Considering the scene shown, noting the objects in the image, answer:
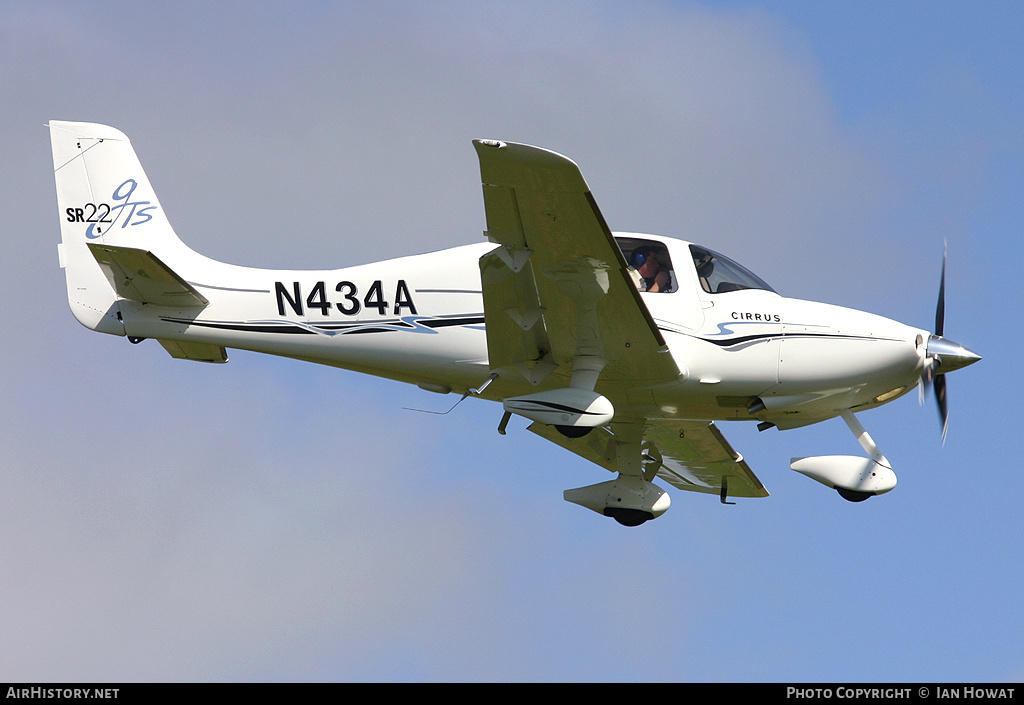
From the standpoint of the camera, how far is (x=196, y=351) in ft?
47.9

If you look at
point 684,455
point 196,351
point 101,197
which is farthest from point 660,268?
point 101,197

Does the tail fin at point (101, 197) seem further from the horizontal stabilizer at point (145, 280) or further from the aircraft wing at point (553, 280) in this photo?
the aircraft wing at point (553, 280)

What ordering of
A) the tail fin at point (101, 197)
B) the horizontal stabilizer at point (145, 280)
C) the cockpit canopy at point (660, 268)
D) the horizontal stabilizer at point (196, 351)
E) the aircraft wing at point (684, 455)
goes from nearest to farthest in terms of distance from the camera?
the cockpit canopy at point (660, 268) → the horizontal stabilizer at point (145, 280) → the horizontal stabilizer at point (196, 351) → the aircraft wing at point (684, 455) → the tail fin at point (101, 197)

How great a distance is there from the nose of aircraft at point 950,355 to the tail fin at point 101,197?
30.9ft

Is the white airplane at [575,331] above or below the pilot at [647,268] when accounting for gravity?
below

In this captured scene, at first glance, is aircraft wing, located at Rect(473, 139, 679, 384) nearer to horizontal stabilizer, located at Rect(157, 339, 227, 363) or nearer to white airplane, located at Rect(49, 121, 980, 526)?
white airplane, located at Rect(49, 121, 980, 526)

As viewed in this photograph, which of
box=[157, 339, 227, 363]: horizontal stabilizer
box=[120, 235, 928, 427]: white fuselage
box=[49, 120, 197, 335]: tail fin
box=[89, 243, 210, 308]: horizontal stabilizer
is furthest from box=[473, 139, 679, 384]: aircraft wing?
box=[49, 120, 197, 335]: tail fin

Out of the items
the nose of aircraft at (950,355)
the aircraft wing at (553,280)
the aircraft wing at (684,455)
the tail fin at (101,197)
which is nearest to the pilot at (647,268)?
the aircraft wing at (553,280)

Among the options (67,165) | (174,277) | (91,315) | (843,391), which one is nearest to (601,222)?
(843,391)

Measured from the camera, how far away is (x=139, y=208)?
15984 millimetres

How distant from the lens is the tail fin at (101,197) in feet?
51.2

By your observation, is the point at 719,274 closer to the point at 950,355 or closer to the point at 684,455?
the point at 950,355

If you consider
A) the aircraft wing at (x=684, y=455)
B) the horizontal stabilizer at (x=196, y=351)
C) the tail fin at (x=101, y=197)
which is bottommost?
the aircraft wing at (x=684, y=455)

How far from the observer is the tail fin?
51.2ft
